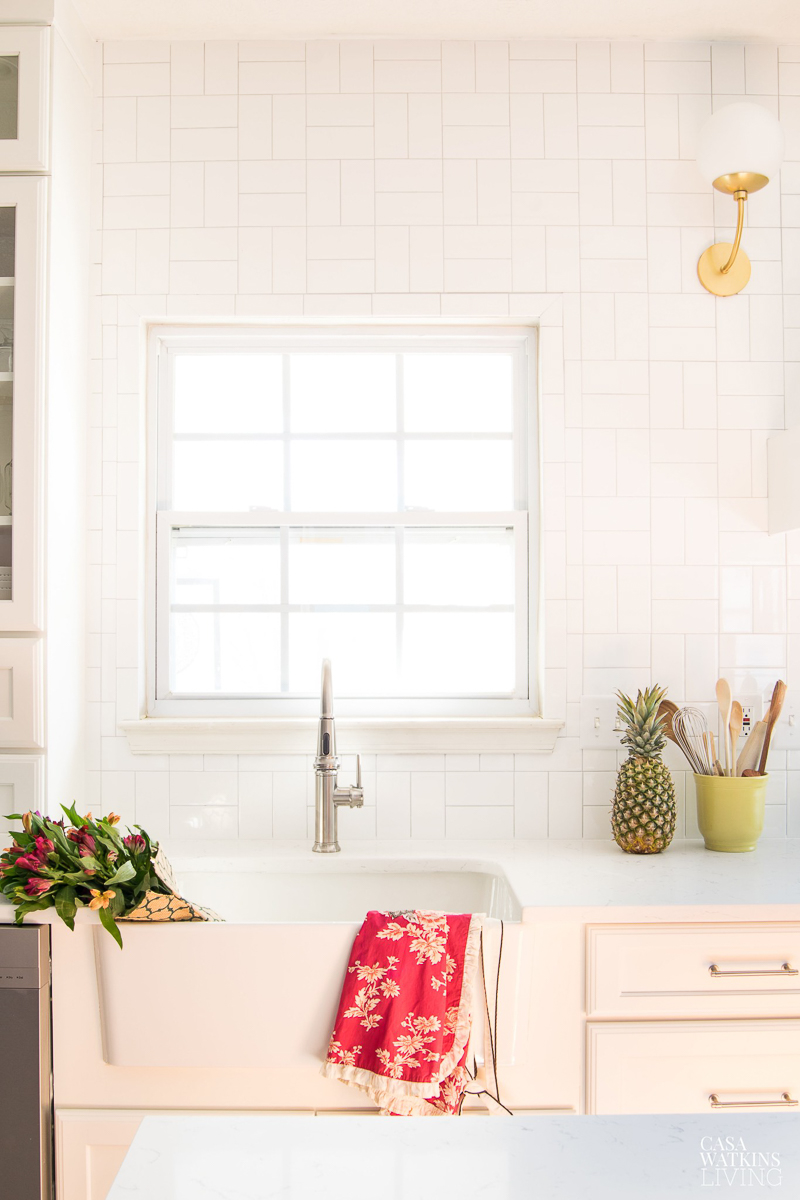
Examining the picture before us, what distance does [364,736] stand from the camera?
215cm

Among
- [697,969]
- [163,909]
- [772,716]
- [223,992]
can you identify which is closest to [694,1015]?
[697,969]

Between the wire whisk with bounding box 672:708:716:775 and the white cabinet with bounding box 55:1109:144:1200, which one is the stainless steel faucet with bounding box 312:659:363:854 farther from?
the wire whisk with bounding box 672:708:716:775

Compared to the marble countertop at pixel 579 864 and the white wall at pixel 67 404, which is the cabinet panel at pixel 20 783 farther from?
Answer: the marble countertop at pixel 579 864

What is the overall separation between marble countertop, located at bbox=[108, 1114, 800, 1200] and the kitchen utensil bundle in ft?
4.44

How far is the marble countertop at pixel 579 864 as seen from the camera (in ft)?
5.36

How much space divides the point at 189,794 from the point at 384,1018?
0.87 meters

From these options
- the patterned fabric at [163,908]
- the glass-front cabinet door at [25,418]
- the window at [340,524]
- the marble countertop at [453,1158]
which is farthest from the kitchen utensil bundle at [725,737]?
the glass-front cabinet door at [25,418]

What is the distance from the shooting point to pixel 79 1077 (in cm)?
157

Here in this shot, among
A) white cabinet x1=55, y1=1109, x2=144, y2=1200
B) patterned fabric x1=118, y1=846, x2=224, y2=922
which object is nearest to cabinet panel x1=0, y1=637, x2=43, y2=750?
patterned fabric x1=118, y1=846, x2=224, y2=922

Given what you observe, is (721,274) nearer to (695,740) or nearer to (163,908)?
(695,740)

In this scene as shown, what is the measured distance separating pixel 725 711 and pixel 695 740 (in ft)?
0.32

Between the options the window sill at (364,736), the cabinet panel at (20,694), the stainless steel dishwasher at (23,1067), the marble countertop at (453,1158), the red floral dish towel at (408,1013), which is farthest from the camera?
the window sill at (364,736)

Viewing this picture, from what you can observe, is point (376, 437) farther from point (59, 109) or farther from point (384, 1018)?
point (384, 1018)

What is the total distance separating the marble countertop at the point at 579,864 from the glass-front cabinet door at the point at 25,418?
0.68 meters
